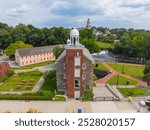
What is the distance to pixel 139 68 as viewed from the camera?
3806cm

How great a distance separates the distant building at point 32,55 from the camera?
42.4 m

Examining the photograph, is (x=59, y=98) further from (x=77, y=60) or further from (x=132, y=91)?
(x=132, y=91)

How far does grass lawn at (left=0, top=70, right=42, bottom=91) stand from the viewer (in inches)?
1049

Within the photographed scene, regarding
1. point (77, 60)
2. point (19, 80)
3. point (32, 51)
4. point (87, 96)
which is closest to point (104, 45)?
point (32, 51)

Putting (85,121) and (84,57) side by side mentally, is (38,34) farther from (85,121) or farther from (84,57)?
(85,121)

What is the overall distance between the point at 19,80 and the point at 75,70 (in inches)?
402

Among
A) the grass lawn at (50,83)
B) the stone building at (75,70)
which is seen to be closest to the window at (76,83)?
the stone building at (75,70)

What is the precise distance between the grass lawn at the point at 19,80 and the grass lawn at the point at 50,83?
134 centimetres

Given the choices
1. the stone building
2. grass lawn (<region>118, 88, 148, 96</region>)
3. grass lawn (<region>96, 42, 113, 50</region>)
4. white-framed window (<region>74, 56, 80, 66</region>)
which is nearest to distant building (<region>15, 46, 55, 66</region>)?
grass lawn (<region>96, 42, 113, 50</region>)

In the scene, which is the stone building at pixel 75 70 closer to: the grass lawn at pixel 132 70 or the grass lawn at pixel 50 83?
the grass lawn at pixel 50 83

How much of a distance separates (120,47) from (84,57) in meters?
29.8

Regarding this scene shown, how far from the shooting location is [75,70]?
23172mm

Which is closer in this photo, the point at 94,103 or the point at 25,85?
the point at 94,103

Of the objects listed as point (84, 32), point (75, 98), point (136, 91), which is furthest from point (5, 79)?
point (84, 32)
